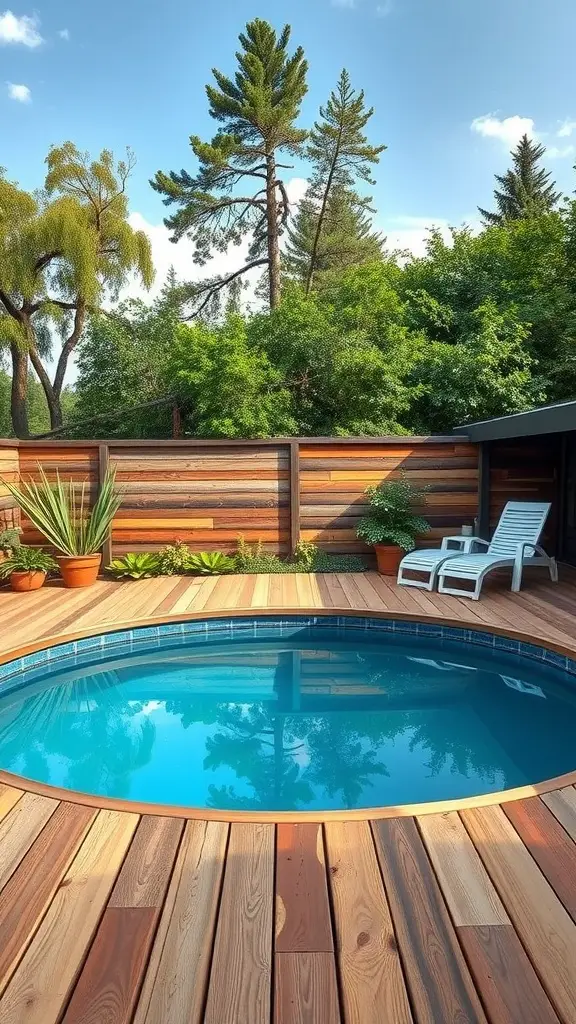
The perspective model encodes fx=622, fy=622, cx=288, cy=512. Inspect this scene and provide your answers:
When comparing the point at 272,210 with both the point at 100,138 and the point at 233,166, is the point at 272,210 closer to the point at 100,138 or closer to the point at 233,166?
the point at 233,166

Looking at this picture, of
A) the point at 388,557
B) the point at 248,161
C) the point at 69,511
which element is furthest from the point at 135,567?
the point at 248,161

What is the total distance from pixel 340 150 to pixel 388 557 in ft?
38.8

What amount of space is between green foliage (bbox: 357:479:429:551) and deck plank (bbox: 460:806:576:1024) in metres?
4.36

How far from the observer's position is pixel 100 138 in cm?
1352

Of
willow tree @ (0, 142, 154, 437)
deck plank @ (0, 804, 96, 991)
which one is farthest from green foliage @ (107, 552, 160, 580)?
willow tree @ (0, 142, 154, 437)

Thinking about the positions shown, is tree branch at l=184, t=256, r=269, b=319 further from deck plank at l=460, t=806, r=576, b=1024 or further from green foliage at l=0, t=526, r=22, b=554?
deck plank at l=460, t=806, r=576, b=1024

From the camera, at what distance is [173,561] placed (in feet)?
21.9

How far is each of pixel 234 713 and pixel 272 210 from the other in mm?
12585

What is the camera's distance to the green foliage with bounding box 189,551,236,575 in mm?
6645

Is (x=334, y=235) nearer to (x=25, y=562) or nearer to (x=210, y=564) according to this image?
(x=210, y=564)

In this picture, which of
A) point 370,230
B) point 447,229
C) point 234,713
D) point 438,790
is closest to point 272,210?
point 447,229

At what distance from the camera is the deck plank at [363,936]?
1.40 meters

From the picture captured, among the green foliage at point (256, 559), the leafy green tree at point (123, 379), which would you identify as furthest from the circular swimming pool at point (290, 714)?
the leafy green tree at point (123, 379)

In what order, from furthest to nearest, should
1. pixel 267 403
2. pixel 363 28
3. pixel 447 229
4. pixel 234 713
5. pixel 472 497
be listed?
1. pixel 447 229
2. pixel 363 28
3. pixel 267 403
4. pixel 472 497
5. pixel 234 713
